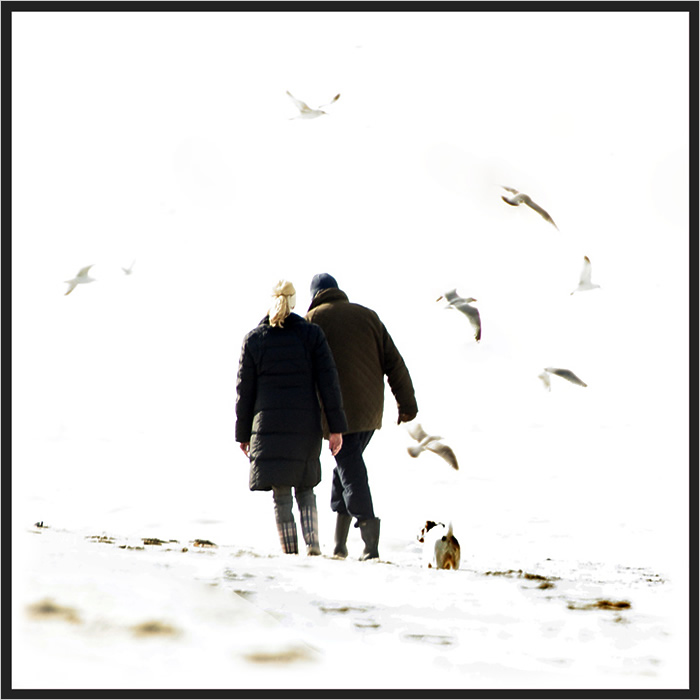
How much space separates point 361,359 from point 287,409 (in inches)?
22.9

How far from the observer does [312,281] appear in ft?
16.7

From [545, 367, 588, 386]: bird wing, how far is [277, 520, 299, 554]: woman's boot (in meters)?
3.32

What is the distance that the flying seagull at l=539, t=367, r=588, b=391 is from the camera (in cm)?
711

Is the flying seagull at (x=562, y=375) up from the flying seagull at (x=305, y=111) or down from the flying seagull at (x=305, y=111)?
down

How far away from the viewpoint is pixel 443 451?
6180 millimetres

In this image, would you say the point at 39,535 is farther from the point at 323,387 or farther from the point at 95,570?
the point at 323,387

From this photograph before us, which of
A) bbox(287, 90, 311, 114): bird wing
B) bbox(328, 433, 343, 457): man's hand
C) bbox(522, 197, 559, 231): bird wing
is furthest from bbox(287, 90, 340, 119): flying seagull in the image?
bbox(328, 433, 343, 457): man's hand

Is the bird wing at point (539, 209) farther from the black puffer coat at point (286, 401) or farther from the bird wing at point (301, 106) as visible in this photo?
the black puffer coat at point (286, 401)

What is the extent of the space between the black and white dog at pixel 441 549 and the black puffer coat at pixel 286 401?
0.59 metres

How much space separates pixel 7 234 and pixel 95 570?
4.72ft

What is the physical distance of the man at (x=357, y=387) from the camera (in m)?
4.66

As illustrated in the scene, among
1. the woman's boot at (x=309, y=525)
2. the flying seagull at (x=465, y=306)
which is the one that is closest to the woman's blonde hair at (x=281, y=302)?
the woman's boot at (x=309, y=525)

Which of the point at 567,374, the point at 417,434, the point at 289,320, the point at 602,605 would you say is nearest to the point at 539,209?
the point at 567,374

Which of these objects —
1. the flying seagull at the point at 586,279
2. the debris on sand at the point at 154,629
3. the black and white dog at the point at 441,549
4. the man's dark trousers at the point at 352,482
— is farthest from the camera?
the flying seagull at the point at 586,279
